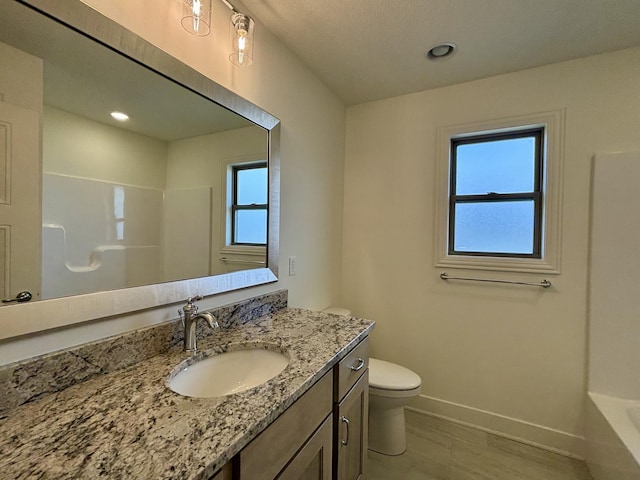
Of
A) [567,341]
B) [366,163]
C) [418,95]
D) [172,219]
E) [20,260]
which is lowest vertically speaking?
[567,341]

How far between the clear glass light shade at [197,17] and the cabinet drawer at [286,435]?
1396 mm

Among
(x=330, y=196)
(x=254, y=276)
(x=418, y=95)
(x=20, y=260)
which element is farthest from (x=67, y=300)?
(x=418, y=95)

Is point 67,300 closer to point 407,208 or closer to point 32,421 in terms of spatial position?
point 32,421

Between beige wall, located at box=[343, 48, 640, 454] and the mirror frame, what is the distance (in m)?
1.18

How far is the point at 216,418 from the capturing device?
0.68 metres

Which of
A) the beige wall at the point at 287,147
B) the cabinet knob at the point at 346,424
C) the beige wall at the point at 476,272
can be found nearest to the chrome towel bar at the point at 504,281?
the beige wall at the point at 476,272

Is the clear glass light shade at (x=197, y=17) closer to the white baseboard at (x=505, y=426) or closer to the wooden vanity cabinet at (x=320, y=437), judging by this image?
the wooden vanity cabinet at (x=320, y=437)

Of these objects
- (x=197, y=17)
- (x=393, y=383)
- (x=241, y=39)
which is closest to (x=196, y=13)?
(x=197, y=17)

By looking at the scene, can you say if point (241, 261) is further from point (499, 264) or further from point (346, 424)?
point (499, 264)

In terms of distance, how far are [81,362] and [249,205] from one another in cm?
90

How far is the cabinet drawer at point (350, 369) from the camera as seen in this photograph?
1123 mm

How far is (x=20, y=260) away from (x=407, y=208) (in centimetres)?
211

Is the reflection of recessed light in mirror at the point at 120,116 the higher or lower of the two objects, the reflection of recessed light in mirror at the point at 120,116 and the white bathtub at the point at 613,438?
the higher

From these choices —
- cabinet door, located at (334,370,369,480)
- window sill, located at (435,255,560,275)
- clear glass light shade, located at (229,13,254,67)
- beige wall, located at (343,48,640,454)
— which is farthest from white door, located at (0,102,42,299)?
window sill, located at (435,255,560,275)
